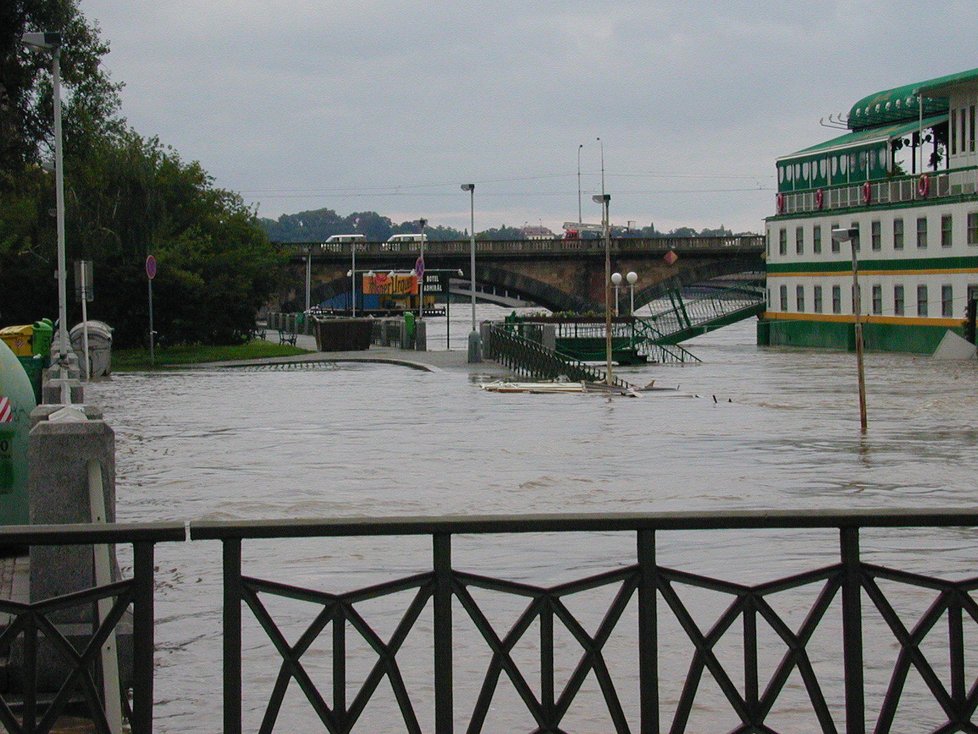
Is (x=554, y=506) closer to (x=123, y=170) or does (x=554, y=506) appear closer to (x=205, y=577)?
(x=205, y=577)

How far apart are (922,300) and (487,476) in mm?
50812

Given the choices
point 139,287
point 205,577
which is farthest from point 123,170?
point 205,577

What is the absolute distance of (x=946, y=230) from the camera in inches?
2584

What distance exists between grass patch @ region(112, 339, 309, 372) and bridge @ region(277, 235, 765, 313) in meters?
38.5

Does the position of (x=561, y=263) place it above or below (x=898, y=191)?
below

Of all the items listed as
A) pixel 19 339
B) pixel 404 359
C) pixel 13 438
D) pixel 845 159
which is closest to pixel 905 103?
pixel 845 159

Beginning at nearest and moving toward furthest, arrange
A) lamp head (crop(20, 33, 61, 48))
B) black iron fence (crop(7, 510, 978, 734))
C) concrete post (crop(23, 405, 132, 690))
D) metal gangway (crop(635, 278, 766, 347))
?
black iron fence (crop(7, 510, 978, 734))
concrete post (crop(23, 405, 132, 690))
lamp head (crop(20, 33, 61, 48))
metal gangway (crop(635, 278, 766, 347))

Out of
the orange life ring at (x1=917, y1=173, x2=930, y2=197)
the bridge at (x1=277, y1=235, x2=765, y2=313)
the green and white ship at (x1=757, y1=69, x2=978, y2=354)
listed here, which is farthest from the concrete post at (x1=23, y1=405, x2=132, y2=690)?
the bridge at (x1=277, y1=235, x2=765, y2=313)

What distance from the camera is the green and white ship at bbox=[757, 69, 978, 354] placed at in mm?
65562

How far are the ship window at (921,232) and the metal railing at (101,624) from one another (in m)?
65.5

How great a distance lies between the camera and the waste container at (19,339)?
28.2m

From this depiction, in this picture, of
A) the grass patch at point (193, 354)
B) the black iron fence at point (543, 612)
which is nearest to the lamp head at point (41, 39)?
the grass patch at point (193, 354)

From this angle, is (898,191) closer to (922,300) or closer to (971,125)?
(971,125)

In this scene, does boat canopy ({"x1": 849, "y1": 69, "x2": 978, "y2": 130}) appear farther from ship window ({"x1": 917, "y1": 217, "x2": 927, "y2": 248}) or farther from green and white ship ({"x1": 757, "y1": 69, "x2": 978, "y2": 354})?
ship window ({"x1": 917, "y1": 217, "x2": 927, "y2": 248})
